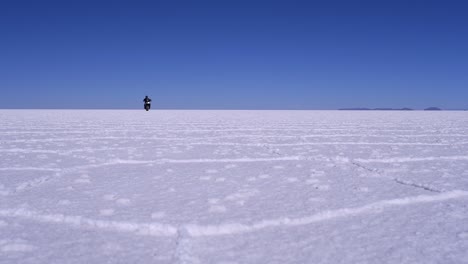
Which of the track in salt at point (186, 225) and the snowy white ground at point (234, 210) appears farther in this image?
the track in salt at point (186, 225)

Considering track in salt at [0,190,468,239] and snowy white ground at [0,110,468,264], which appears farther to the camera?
track in salt at [0,190,468,239]

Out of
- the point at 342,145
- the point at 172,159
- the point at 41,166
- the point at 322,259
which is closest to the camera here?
the point at 322,259

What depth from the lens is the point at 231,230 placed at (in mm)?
1574

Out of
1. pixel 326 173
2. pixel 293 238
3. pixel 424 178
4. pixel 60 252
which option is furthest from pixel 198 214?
pixel 424 178

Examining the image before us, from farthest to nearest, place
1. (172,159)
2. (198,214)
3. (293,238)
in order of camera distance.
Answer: (172,159) → (198,214) → (293,238)

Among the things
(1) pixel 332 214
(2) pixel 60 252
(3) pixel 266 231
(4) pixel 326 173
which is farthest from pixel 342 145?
(2) pixel 60 252

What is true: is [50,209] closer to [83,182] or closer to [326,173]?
[83,182]

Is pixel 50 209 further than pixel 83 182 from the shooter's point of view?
No

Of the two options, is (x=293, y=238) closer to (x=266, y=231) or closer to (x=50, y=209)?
(x=266, y=231)

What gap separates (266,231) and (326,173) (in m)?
1.29

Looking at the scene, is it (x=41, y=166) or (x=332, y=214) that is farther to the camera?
(x=41, y=166)

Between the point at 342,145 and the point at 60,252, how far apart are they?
360 centimetres

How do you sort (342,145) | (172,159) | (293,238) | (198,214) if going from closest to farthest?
1. (293,238)
2. (198,214)
3. (172,159)
4. (342,145)

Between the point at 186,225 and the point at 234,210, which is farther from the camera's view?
the point at 234,210
